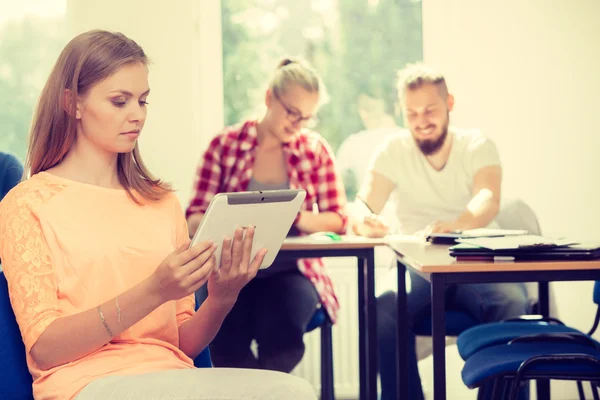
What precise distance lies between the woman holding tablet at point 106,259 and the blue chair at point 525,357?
740 mm

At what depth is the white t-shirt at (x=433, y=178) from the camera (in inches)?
119

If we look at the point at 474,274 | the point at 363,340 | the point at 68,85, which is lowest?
the point at 363,340

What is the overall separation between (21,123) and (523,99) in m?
2.51

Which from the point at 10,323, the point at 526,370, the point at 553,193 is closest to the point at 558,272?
the point at 526,370

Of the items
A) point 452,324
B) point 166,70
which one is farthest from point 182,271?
point 166,70

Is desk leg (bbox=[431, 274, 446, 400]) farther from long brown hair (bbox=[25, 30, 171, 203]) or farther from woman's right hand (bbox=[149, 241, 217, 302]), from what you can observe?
long brown hair (bbox=[25, 30, 171, 203])

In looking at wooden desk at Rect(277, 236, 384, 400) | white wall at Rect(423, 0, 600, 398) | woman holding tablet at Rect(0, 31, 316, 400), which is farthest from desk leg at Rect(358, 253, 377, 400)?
white wall at Rect(423, 0, 600, 398)

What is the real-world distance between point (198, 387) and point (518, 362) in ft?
3.18

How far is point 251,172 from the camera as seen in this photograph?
296 centimetres

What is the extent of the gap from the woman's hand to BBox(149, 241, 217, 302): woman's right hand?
0.09m

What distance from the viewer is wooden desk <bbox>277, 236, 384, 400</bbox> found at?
2.50 meters

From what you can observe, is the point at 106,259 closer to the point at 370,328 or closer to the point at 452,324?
the point at 370,328

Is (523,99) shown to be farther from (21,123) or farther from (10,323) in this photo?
(10,323)

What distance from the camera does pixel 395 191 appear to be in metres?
3.11
